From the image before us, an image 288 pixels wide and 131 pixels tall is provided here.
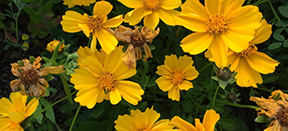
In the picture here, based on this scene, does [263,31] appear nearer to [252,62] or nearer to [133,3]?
[252,62]

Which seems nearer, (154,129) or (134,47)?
(134,47)

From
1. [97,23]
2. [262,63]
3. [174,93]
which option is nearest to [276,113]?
[262,63]

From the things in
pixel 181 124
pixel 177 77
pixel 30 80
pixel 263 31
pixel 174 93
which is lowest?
pixel 30 80

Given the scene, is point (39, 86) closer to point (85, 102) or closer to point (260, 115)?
point (85, 102)

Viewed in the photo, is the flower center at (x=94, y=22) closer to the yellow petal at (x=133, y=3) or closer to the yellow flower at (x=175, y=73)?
the yellow petal at (x=133, y=3)

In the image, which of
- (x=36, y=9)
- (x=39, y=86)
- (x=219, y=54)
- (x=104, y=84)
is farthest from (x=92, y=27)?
(x=36, y=9)

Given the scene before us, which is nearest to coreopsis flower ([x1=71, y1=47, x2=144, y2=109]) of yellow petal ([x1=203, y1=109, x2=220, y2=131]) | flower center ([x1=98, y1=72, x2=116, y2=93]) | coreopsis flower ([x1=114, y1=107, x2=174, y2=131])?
flower center ([x1=98, y1=72, x2=116, y2=93])
